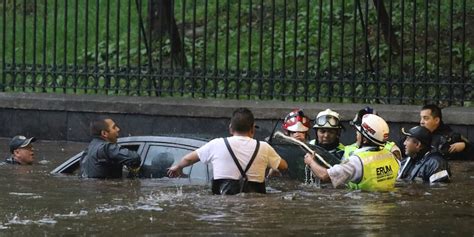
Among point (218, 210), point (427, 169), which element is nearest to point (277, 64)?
point (427, 169)

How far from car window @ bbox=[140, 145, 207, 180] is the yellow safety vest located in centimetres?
150

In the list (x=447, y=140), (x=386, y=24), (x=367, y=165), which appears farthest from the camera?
(x=386, y=24)

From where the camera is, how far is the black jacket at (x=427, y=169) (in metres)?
14.8

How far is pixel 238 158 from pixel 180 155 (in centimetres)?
103

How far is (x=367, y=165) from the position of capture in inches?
521

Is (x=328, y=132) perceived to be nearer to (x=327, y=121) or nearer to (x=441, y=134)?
(x=327, y=121)

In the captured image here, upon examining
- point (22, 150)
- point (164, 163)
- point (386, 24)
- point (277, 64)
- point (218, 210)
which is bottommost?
point (218, 210)

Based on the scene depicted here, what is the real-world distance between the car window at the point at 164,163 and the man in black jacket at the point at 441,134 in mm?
4222

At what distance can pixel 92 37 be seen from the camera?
28.2m

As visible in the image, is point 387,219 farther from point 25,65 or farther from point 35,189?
point 25,65

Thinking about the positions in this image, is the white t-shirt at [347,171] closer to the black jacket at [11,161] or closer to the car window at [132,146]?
the car window at [132,146]

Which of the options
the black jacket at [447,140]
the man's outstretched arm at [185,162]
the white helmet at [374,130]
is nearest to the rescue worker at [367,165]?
the white helmet at [374,130]

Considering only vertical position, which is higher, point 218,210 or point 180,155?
point 180,155

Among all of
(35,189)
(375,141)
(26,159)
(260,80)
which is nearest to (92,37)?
(260,80)
